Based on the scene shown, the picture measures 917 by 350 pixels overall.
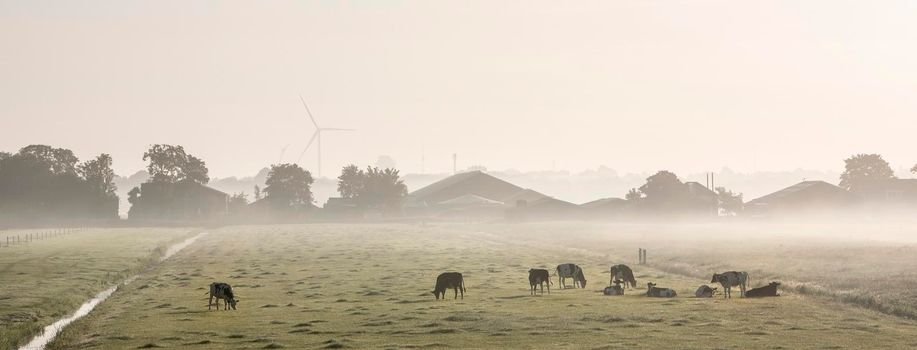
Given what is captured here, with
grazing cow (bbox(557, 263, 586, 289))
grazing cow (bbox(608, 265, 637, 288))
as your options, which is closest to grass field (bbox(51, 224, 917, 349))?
grazing cow (bbox(557, 263, 586, 289))

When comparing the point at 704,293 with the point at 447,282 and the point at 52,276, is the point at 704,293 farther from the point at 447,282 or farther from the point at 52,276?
the point at 52,276

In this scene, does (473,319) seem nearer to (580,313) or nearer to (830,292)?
(580,313)

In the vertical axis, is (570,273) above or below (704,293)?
above

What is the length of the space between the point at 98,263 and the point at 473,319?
52539mm

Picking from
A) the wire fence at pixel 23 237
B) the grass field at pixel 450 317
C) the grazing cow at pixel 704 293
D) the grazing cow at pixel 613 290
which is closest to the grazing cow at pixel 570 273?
the grass field at pixel 450 317

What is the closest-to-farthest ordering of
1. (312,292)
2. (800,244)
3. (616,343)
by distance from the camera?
(616,343) → (312,292) → (800,244)

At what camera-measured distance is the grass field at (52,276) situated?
49125 mm

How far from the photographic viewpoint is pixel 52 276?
237 feet

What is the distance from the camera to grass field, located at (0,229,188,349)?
161ft

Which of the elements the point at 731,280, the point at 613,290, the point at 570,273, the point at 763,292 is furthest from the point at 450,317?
the point at 763,292

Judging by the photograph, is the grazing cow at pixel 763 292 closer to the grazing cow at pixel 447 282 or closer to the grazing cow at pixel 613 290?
the grazing cow at pixel 613 290

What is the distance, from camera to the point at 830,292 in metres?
51.8

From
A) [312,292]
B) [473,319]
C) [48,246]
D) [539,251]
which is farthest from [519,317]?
[48,246]

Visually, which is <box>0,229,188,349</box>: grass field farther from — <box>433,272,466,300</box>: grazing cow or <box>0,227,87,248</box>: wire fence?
<box>433,272,466,300</box>: grazing cow
